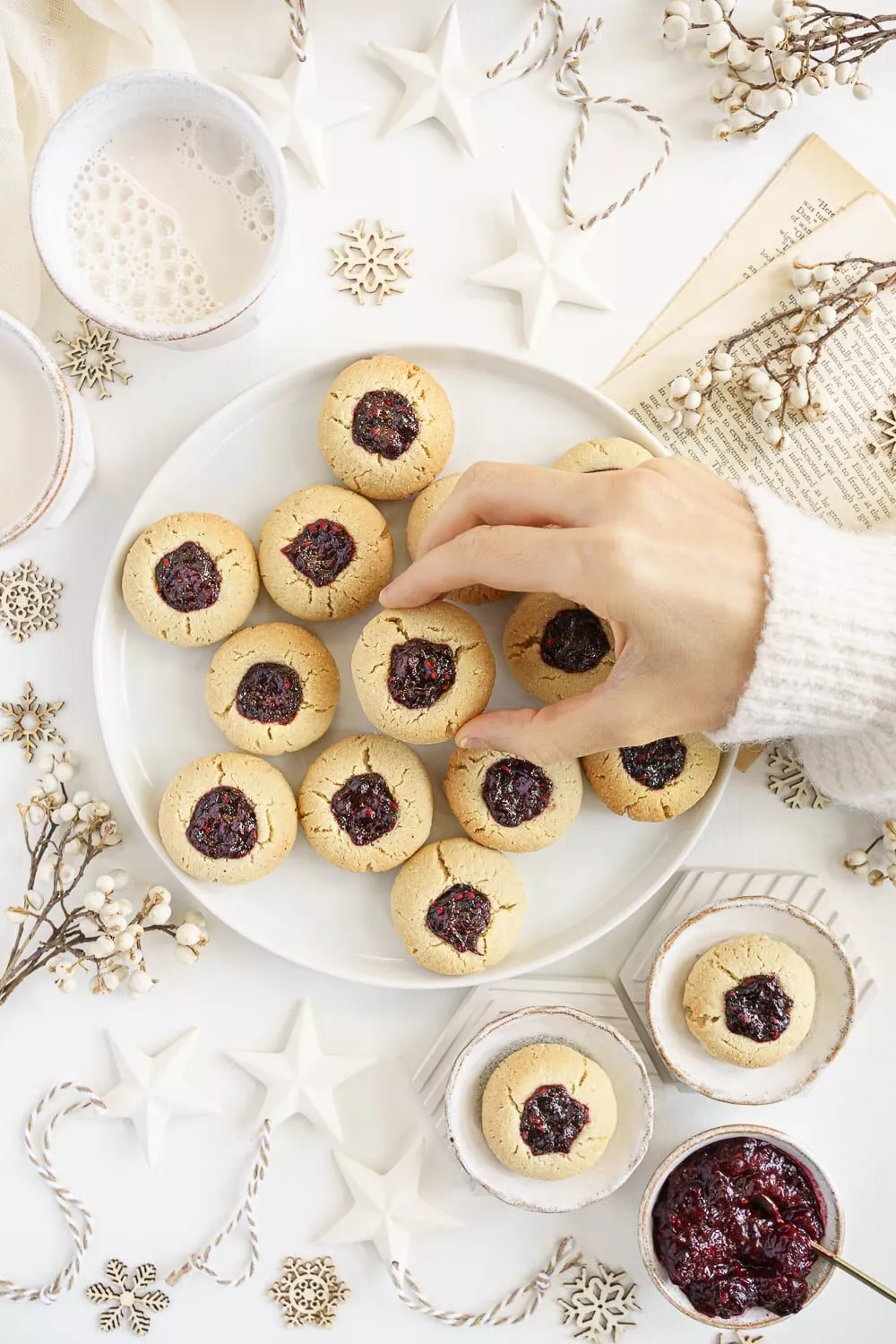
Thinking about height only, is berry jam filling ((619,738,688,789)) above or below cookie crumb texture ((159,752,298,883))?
above

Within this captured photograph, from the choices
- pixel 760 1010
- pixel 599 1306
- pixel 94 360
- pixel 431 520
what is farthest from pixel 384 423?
pixel 599 1306

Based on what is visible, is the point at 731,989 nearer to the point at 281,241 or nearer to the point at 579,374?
the point at 579,374

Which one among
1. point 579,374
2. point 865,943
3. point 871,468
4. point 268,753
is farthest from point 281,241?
point 865,943

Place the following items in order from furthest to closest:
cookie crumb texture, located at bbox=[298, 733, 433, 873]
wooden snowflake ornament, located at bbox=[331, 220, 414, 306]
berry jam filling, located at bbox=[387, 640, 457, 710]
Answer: wooden snowflake ornament, located at bbox=[331, 220, 414, 306]
cookie crumb texture, located at bbox=[298, 733, 433, 873]
berry jam filling, located at bbox=[387, 640, 457, 710]

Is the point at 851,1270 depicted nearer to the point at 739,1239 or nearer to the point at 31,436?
the point at 739,1239

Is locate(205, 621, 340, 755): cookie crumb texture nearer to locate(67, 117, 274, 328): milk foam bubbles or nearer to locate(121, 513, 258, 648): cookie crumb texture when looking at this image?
locate(121, 513, 258, 648): cookie crumb texture

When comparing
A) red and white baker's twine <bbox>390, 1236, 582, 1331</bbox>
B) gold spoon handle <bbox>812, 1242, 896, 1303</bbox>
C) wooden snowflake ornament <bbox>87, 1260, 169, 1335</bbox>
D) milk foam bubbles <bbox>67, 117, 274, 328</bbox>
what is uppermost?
milk foam bubbles <bbox>67, 117, 274, 328</bbox>

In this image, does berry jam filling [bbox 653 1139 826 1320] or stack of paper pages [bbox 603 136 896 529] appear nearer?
berry jam filling [bbox 653 1139 826 1320]

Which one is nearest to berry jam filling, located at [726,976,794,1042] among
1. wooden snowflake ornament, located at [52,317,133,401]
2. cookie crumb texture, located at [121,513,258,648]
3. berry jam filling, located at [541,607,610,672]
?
berry jam filling, located at [541,607,610,672]
